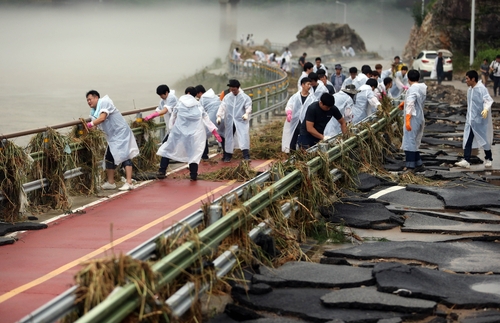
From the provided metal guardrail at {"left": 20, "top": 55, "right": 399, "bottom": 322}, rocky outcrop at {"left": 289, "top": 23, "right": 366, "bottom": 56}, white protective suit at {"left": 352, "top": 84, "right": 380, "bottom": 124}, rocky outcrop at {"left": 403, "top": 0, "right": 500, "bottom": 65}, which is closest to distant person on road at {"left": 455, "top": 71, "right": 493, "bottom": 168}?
white protective suit at {"left": 352, "top": 84, "right": 380, "bottom": 124}

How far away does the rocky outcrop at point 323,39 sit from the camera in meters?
91.6

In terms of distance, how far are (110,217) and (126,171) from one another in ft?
7.99

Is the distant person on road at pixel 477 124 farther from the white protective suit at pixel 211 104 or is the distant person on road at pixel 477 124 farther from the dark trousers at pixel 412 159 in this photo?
the white protective suit at pixel 211 104

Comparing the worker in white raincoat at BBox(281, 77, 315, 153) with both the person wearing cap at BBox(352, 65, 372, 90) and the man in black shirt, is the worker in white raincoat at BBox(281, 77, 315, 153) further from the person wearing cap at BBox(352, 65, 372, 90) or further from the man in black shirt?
the person wearing cap at BBox(352, 65, 372, 90)

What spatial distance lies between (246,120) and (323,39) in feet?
A: 254

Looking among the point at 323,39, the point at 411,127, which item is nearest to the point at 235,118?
the point at 411,127

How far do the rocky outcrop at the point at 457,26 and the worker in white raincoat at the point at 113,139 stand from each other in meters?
37.5

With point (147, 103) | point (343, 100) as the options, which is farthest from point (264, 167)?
point (147, 103)

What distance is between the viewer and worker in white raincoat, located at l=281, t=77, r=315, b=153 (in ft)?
50.9

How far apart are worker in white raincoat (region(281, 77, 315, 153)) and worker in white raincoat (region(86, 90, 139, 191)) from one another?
120 inches

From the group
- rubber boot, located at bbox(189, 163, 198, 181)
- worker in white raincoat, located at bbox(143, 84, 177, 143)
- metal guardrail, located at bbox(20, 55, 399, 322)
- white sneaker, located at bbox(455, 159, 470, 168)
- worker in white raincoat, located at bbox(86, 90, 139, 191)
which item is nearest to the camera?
metal guardrail, located at bbox(20, 55, 399, 322)

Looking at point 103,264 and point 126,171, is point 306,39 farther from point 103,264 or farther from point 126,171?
point 103,264

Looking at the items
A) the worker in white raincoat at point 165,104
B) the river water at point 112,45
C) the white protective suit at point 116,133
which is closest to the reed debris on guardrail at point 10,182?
the white protective suit at point 116,133

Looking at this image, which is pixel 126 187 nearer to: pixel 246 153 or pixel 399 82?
pixel 246 153
